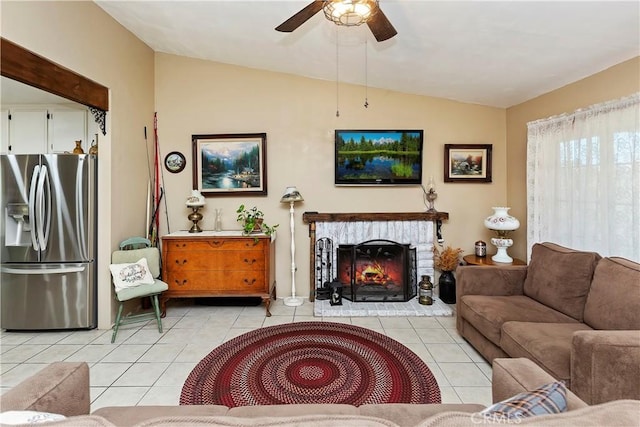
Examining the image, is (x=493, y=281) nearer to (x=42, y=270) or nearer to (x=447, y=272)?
(x=447, y=272)

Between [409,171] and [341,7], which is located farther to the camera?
[409,171]

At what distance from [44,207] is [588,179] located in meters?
5.04

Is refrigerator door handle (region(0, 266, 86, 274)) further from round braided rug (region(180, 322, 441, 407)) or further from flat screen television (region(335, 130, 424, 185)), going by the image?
flat screen television (region(335, 130, 424, 185))

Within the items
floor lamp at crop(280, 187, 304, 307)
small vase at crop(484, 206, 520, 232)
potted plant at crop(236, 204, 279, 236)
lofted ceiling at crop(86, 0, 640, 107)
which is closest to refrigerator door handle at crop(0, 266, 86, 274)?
potted plant at crop(236, 204, 279, 236)

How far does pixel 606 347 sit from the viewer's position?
1.53 metres

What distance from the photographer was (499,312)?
2.39 meters

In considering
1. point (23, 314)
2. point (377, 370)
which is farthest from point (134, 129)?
point (377, 370)

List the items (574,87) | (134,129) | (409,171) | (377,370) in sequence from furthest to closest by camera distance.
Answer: (409,171)
(134,129)
(574,87)
(377,370)

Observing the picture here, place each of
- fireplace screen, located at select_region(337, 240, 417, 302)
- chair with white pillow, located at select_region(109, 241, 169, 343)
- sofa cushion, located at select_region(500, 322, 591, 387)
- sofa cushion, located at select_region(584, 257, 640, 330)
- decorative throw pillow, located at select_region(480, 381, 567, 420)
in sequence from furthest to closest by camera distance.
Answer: fireplace screen, located at select_region(337, 240, 417, 302), chair with white pillow, located at select_region(109, 241, 169, 343), sofa cushion, located at select_region(584, 257, 640, 330), sofa cushion, located at select_region(500, 322, 591, 387), decorative throw pillow, located at select_region(480, 381, 567, 420)

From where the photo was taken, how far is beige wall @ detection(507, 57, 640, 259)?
2.46m

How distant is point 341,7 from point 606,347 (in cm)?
231

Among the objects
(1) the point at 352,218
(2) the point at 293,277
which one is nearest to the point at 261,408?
(2) the point at 293,277

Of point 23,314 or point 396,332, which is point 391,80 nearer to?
point 396,332

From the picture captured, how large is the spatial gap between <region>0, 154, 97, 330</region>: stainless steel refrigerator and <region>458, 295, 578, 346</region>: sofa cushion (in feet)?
11.9
